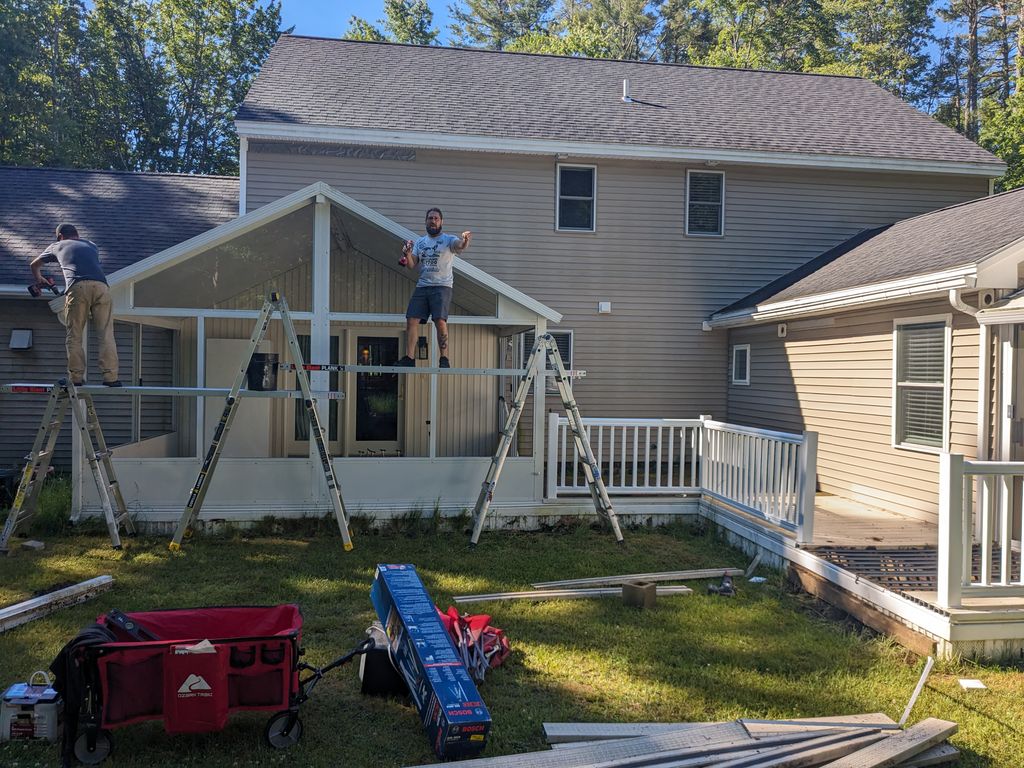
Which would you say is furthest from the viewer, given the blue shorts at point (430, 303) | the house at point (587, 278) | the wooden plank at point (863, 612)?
the house at point (587, 278)

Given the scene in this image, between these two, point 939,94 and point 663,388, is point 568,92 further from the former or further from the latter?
point 939,94

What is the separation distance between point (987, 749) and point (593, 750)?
182cm

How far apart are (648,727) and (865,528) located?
14.2 ft

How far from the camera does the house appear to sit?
293 inches

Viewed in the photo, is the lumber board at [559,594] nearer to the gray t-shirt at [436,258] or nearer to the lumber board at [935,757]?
the lumber board at [935,757]

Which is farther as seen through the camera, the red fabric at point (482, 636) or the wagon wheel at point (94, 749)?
the red fabric at point (482, 636)

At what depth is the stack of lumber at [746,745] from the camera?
318 centimetres

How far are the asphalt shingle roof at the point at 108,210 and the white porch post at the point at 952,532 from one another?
9.77m

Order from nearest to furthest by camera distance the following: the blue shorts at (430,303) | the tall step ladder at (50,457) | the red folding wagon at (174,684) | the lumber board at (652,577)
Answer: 1. the red folding wagon at (174,684)
2. the lumber board at (652,577)
3. the tall step ladder at (50,457)
4. the blue shorts at (430,303)

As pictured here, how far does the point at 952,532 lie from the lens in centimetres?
450

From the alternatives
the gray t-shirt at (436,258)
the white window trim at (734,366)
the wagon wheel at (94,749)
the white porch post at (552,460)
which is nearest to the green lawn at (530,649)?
the wagon wheel at (94,749)

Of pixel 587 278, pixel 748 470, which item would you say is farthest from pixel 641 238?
pixel 748 470

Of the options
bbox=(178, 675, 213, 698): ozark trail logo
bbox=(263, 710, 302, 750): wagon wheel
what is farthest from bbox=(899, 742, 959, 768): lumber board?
bbox=(178, 675, 213, 698): ozark trail logo

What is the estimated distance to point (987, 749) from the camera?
3482 millimetres
